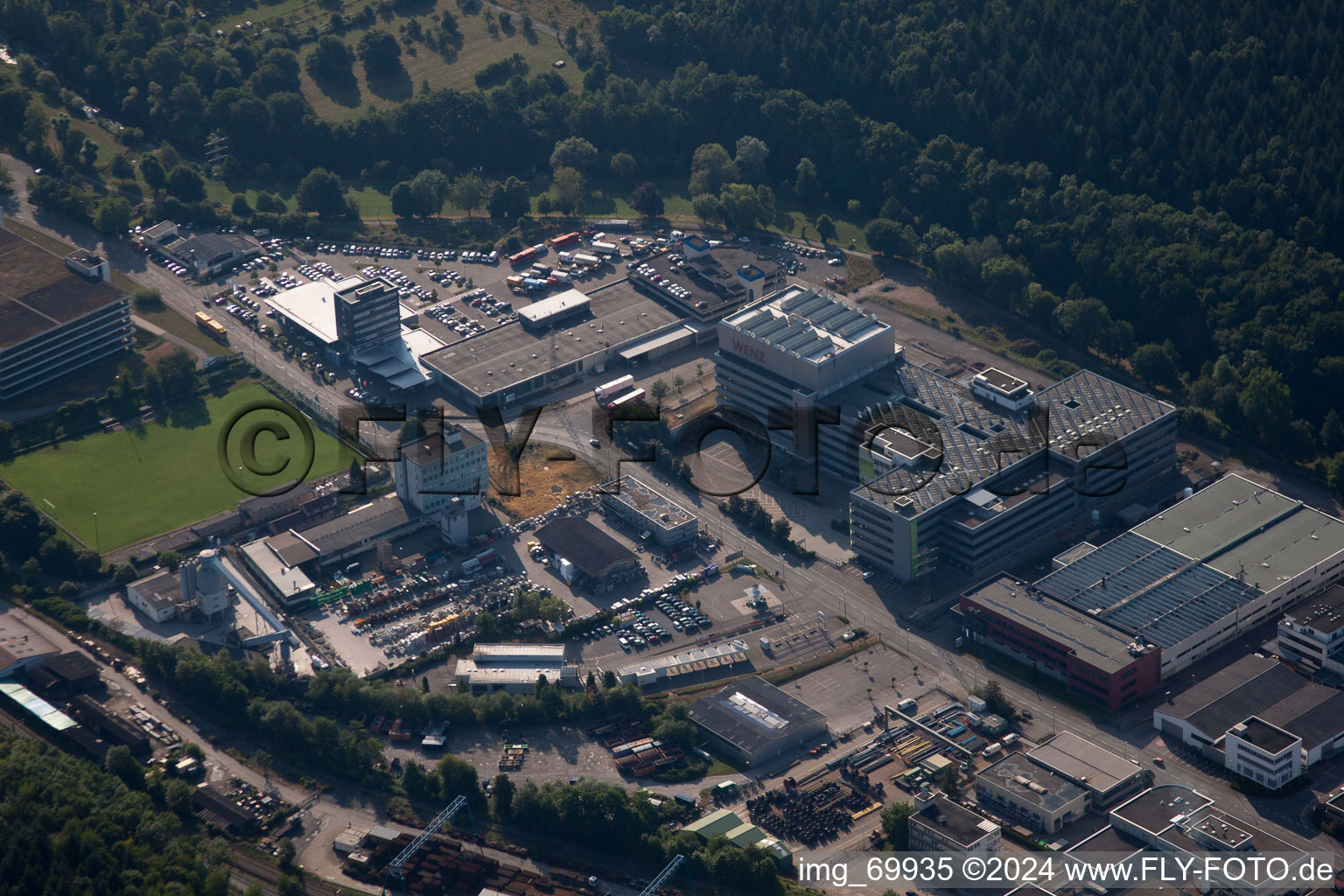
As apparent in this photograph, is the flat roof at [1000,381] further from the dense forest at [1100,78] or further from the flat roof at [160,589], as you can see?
the flat roof at [160,589]

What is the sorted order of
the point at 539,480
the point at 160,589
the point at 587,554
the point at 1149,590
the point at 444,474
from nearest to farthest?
the point at 1149,590, the point at 160,589, the point at 587,554, the point at 444,474, the point at 539,480

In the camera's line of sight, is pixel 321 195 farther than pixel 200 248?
Yes

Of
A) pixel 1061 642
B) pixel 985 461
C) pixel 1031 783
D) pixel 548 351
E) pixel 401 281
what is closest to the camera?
pixel 1031 783

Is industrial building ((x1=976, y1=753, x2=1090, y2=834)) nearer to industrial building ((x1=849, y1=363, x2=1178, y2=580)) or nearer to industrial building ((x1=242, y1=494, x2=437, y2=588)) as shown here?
industrial building ((x1=849, y1=363, x2=1178, y2=580))

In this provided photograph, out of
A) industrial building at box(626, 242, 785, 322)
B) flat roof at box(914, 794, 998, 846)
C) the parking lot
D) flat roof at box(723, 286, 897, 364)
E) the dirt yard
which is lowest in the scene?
the parking lot

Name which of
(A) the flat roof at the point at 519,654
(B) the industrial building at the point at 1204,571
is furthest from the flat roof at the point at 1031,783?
(A) the flat roof at the point at 519,654

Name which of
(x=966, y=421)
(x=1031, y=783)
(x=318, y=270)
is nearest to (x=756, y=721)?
(x=1031, y=783)

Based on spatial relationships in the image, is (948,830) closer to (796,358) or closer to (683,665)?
(683,665)

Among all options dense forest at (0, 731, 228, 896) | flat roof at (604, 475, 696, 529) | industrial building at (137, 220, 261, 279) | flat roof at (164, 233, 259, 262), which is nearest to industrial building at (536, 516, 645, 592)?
flat roof at (604, 475, 696, 529)

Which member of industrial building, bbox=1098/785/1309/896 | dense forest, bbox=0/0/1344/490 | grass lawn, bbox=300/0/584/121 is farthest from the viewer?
grass lawn, bbox=300/0/584/121
